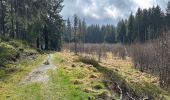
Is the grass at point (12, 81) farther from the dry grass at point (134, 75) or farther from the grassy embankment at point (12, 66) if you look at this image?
the dry grass at point (134, 75)

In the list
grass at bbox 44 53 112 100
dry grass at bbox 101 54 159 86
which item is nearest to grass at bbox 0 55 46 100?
grass at bbox 44 53 112 100

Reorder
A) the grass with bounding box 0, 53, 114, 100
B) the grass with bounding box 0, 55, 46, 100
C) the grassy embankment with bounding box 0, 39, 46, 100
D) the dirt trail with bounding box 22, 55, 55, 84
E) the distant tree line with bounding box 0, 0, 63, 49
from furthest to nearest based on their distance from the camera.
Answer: the distant tree line with bounding box 0, 0, 63, 49 → the dirt trail with bounding box 22, 55, 55, 84 → the grassy embankment with bounding box 0, 39, 46, 100 → the grass with bounding box 0, 55, 46, 100 → the grass with bounding box 0, 53, 114, 100

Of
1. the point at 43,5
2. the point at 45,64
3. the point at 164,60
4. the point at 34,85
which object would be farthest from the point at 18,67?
the point at 43,5

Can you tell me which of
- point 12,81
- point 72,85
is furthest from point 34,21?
point 72,85

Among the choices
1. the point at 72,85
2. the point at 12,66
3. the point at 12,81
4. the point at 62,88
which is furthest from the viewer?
the point at 12,66

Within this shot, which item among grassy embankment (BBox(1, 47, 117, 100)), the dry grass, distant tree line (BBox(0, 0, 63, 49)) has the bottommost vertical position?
the dry grass

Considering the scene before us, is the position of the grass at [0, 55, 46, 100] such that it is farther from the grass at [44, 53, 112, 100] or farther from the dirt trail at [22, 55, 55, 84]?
the grass at [44, 53, 112, 100]

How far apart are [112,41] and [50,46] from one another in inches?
3298

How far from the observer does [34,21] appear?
7819 centimetres

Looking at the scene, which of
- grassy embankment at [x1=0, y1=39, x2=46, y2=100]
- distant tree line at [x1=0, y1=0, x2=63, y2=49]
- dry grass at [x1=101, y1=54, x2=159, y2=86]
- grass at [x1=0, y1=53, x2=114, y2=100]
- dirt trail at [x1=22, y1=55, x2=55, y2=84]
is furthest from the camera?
distant tree line at [x1=0, y1=0, x2=63, y2=49]

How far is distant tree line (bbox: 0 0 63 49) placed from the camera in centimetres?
7211

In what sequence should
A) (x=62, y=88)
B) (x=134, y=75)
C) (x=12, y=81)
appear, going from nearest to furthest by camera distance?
(x=62, y=88) → (x=12, y=81) → (x=134, y=75)

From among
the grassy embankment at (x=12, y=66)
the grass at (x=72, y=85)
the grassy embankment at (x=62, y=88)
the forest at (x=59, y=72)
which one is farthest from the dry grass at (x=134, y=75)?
the grassy embankment at (x=12, y=66)

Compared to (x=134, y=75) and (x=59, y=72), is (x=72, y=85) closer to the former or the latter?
(x=59, y=72)
